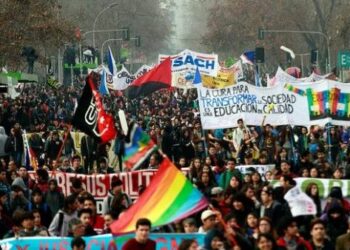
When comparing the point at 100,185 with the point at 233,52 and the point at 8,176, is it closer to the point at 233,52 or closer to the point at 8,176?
the point at 8,176

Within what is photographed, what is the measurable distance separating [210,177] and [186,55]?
17.9m

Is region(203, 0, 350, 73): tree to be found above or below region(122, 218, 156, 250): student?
above

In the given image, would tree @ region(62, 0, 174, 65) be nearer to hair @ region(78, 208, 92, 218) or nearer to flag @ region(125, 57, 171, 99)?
flag @ region(125, 57, 171, 99)

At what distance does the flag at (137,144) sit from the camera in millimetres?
12383

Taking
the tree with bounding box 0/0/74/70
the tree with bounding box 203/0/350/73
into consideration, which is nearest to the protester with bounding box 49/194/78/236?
the tree with bounding box 0/0/74/70

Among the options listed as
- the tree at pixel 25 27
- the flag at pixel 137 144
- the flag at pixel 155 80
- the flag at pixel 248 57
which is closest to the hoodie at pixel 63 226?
the flag at pixel 137 144

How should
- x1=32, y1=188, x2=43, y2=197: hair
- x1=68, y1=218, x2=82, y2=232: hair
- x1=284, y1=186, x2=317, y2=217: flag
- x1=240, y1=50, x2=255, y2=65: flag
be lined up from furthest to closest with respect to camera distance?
1. x1=240, y1=50, x2=255, y2=65: flag
2. x1=32, y1=188, x2=43, y2=197: hair
3. x1=284, y1=186, x2=317, y2=217: flag
4. x1=68, y1=218, x2=82, y2=232: hair

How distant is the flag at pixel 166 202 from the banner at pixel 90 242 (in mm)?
947

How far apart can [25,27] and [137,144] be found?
38659 millimetres

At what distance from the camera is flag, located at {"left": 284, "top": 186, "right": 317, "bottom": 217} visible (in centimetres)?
1375

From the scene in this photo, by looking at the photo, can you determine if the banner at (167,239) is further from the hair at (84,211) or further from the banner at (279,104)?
the banner at (279,104)

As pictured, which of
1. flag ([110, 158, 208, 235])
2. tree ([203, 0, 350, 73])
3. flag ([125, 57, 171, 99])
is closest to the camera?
flag ([110, 158, 208, 235])

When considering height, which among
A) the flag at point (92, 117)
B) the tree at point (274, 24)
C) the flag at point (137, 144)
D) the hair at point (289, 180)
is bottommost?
the hair at point (289, 180)

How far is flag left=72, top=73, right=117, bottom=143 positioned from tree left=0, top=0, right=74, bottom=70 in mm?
31447
